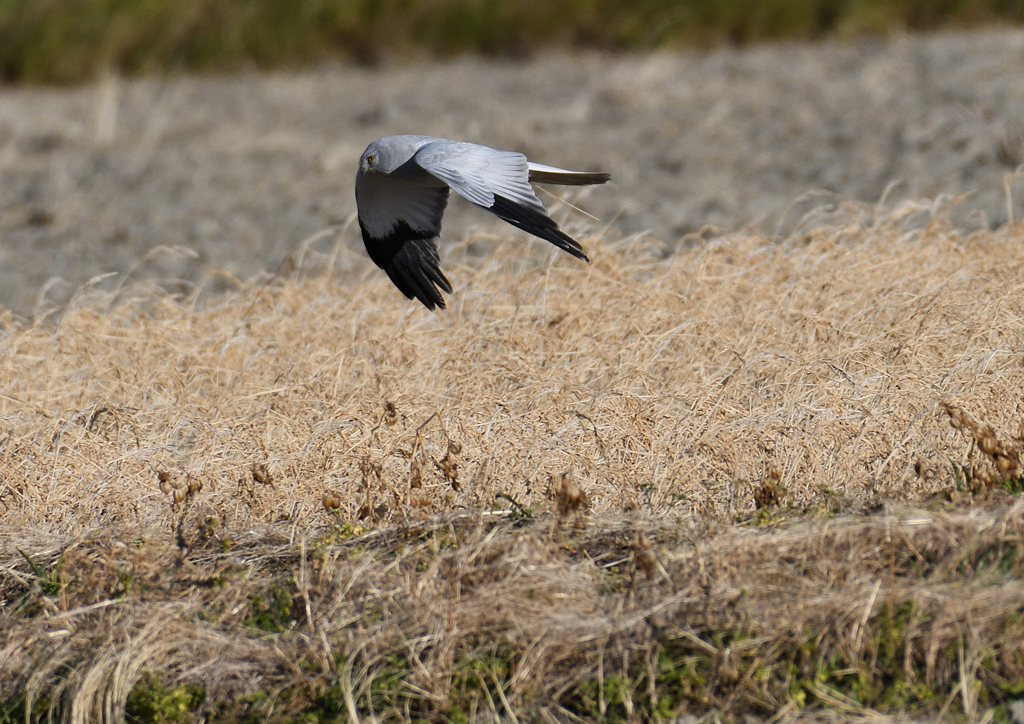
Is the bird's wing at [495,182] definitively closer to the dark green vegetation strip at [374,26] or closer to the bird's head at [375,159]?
the bird's head at [375,159]

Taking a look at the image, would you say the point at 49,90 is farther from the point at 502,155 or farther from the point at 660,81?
the point at 502,155

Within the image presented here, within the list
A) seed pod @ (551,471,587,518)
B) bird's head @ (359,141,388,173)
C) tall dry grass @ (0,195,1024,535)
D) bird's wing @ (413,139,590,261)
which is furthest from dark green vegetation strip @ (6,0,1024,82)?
seed pod @ (551,471,587,518)

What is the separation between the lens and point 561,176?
3.98m

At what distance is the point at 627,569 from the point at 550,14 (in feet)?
29.1

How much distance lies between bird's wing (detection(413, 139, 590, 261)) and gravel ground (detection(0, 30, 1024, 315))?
1.75 m

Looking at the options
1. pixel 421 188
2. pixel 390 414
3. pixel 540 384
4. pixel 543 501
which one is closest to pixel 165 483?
pixel 390 414

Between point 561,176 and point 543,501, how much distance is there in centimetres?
129

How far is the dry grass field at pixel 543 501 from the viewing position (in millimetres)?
2455

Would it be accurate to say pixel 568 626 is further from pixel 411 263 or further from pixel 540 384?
pixel 411 263

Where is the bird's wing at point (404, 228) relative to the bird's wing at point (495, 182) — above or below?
below

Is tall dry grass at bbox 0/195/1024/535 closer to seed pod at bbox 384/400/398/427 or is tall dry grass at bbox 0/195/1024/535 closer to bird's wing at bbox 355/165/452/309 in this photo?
seed pod at bbox 384/400/398/427

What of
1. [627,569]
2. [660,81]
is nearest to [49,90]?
[660,81]

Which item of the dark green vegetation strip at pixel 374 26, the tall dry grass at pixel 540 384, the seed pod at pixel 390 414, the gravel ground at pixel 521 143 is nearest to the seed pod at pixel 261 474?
the tall dry grass at pixel 540 384

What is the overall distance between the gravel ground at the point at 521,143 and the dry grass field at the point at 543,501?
101cm
